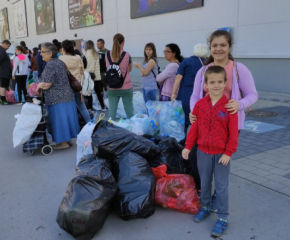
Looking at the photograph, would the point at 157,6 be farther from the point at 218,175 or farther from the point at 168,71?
the point at 218,175

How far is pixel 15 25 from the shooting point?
30.2 m

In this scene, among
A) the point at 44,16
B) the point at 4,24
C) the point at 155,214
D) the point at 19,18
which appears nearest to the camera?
the point at 155,214

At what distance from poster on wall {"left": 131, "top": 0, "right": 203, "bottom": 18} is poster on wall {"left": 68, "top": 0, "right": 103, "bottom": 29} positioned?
3.22 metres

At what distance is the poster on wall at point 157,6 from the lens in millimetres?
10453

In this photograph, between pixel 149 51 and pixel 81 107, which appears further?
pixel 81 107

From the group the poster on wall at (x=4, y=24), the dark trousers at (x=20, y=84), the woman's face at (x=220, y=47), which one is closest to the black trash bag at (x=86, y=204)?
the woman's face at (x=220, y=47)

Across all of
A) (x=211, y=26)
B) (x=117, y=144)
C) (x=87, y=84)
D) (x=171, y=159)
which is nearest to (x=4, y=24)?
(x=211, y=26)

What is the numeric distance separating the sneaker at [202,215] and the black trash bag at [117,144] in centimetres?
86

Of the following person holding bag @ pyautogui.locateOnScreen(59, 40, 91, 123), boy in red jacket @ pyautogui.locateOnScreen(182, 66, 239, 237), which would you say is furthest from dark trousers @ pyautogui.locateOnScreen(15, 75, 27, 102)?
boy in red jacket @ pyautogui.locateOnScreen(182, 66, 239, 237)

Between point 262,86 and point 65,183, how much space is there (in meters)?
6.92

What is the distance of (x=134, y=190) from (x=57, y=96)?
253 cm

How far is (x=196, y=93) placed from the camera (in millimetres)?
2816

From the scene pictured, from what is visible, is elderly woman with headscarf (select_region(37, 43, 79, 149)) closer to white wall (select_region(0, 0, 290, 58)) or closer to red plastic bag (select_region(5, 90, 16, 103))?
red plastic bag (select_region(5, 90, 16, 103))

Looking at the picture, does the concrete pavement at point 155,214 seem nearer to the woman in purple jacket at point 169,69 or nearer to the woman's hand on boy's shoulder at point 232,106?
the woman's hand on boy's shoulder at point 232,106
